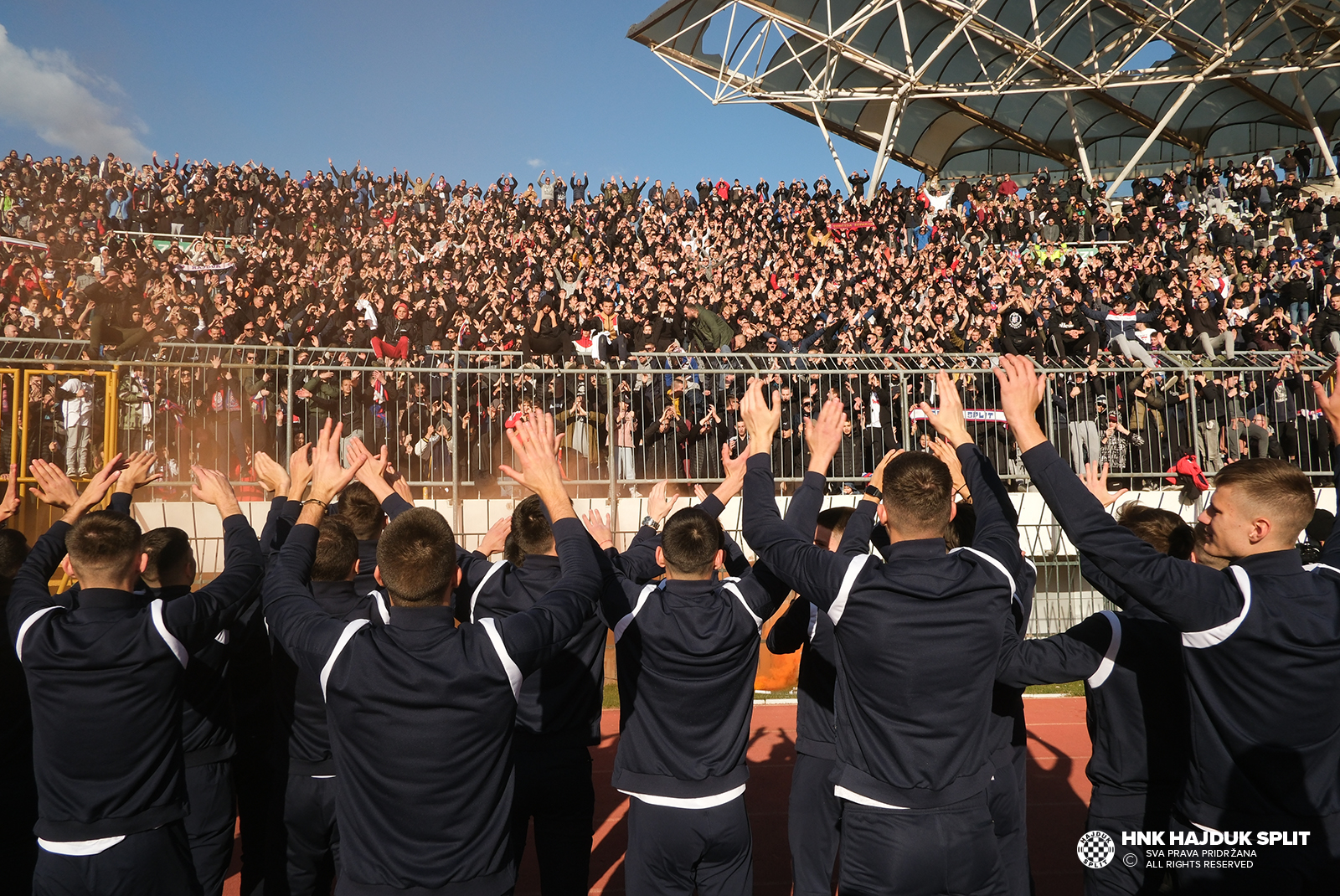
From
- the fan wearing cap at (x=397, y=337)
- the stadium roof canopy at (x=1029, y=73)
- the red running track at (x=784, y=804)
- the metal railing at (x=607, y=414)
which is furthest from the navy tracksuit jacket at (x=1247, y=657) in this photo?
the stadium roof canopy at (x=1029, y=73)

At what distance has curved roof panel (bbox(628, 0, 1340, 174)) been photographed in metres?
27.7

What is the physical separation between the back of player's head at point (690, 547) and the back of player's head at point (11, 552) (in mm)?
2554

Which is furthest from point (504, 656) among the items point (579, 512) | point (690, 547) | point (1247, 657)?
point (579, 512)

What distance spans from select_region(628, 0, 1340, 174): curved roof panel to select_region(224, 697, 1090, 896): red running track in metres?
22.2

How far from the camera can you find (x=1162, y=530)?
3.80 meters

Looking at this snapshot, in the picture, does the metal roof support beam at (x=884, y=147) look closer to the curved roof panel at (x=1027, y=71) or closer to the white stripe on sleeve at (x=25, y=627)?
the curved roof panel at (x=1027, y=71)

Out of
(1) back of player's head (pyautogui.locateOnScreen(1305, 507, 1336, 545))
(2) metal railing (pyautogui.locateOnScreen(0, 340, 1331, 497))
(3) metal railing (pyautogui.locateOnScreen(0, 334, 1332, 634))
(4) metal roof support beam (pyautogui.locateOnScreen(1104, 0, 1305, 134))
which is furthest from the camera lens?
(4) metal roof support beam (pyautogui.locateOnScreen(1104, 0, 1305, 134))

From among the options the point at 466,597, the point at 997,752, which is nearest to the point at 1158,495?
the point at 997,752

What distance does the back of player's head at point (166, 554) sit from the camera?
3.74m

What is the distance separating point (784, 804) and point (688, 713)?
3.38m

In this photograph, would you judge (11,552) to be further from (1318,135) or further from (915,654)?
(1318,135)

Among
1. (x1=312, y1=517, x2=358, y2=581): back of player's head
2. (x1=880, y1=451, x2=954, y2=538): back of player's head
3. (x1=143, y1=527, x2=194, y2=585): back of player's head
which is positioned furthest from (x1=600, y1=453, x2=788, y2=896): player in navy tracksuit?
(x1=143, y1=527, x2=194, y2=585): back of player's head

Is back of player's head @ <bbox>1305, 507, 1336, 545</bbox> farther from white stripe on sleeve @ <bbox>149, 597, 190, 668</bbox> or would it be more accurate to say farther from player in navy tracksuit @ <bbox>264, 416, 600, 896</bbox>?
white stripe on sleeve @ <bbox>149, 597, 190, 668</bbox>

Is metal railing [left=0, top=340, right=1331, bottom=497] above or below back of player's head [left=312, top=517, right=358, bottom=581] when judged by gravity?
above
